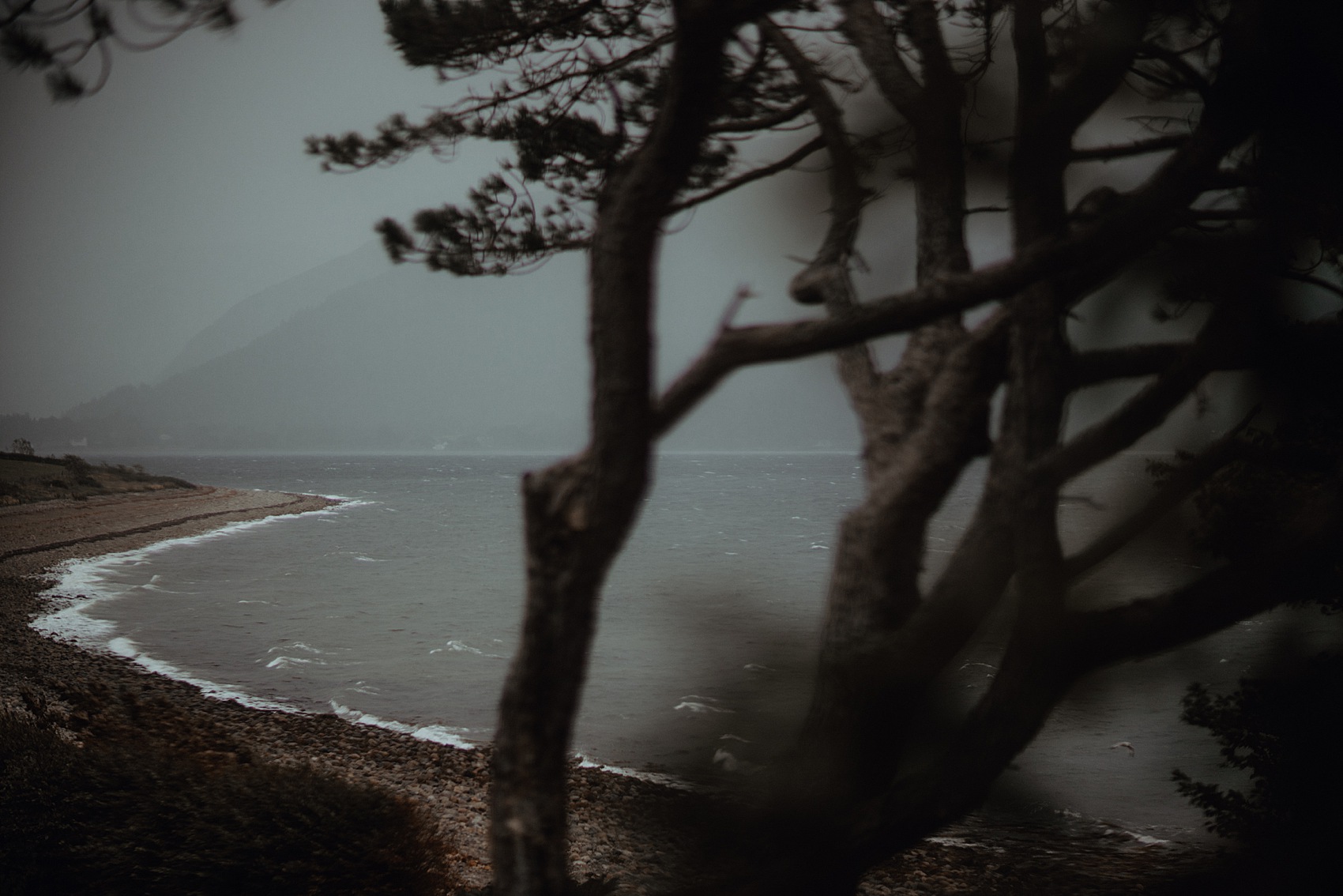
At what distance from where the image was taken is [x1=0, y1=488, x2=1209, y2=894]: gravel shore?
9.57 ft

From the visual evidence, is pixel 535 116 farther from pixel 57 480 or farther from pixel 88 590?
pixel 57 480

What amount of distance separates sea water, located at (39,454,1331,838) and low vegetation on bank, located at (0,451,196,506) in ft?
21.1

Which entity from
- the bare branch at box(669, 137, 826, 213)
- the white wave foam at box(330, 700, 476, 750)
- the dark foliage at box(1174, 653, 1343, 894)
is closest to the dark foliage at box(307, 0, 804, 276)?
the bare branch at box(669, 137, 826, 213)

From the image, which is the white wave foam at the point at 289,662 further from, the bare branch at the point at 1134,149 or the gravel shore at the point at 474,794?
the bare branch at the point at 1134,149

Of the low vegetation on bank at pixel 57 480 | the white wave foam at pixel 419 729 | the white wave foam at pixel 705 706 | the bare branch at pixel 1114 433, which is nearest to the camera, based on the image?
the white wave foam at pixel 705 706

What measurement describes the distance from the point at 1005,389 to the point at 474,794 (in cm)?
607

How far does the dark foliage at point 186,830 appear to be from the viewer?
131 inches

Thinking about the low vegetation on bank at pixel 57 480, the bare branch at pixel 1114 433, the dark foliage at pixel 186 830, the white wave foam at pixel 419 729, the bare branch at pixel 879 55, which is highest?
the bare branch at pixel 879 55

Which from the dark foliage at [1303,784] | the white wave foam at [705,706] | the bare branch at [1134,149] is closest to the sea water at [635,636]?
the white wave foam at [705,706]

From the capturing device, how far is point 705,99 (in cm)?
202

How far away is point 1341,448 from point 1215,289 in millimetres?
→ 748

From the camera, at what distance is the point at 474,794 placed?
7.16m

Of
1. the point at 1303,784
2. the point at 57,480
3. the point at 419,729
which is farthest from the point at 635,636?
the point at 57,480

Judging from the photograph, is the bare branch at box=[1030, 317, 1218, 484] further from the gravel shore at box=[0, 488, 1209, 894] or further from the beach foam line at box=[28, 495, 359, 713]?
the beach foam line at box=[28, 495, 359, 713]
